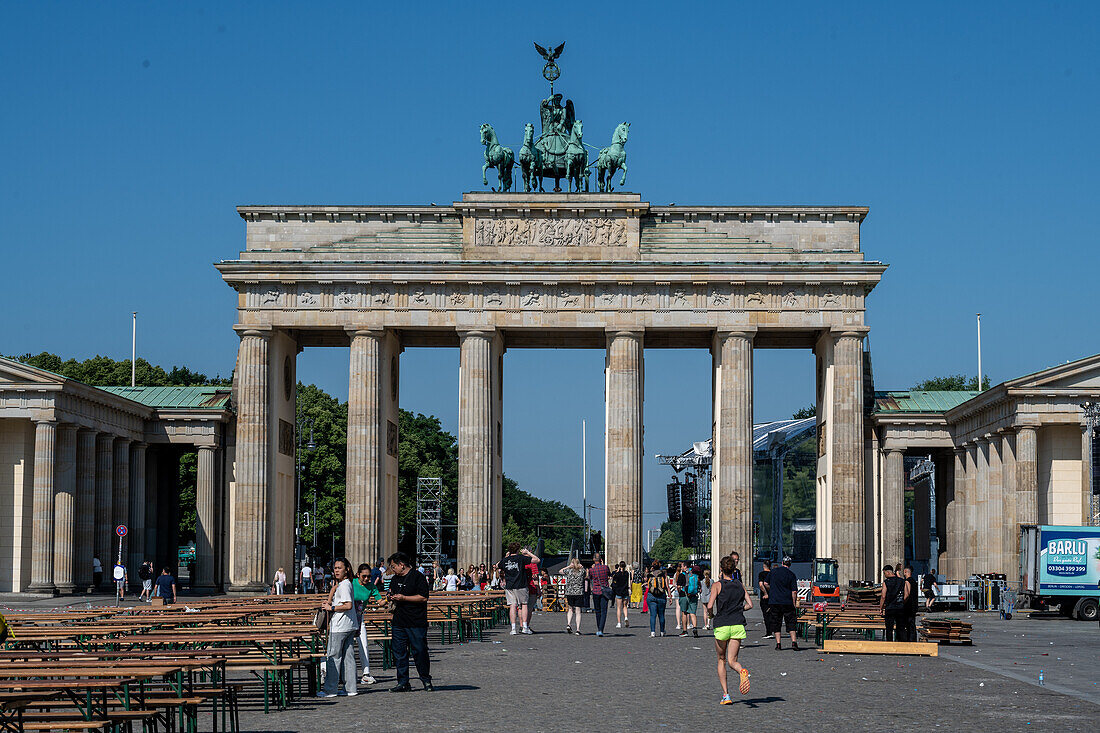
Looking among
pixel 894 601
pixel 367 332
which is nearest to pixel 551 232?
pixel 367 332

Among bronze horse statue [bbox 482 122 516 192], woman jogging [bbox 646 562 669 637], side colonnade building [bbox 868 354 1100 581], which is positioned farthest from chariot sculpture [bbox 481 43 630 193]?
woman jogging [bbox 646 562 669 637]

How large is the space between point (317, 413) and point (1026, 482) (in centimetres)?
6239

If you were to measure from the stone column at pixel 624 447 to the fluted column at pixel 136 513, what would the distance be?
21259 mm

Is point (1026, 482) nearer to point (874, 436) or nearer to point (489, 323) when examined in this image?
point (874, 436)

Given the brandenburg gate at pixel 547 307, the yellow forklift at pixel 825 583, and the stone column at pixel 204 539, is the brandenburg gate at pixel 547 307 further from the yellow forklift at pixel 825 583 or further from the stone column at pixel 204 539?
the yellow forklift at pixel 825 583

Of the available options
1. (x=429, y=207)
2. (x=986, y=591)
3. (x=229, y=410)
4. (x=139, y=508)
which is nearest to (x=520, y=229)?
(x=429, y=207)

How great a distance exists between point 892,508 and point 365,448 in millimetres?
24713

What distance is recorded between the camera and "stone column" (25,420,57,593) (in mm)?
57531

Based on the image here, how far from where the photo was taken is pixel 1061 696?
70.1ft

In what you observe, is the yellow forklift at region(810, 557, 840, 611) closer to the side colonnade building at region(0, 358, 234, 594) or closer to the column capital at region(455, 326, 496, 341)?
the column capital at region(455, 326, 496, 341)

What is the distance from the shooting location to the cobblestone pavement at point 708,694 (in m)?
18.4

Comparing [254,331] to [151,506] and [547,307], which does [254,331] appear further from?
[547,307]

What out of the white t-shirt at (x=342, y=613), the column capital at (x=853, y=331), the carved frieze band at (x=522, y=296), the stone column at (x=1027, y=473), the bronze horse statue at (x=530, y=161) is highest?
the bronze horse statue at (x=530, y=161)

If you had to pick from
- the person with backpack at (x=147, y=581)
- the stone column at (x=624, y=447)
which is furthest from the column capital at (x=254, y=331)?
the stone column at (x=624, y=447)
